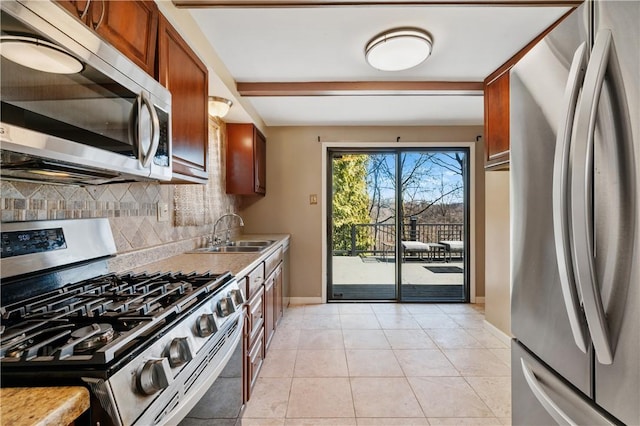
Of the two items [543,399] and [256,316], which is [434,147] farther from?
[543,399]

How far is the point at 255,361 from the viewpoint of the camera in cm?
207

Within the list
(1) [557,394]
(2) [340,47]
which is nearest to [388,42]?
(2) [340,47]

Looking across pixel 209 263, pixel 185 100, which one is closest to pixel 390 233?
pixel 209 263

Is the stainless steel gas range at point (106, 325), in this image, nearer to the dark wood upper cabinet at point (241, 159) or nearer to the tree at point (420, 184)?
the dark wood upper cabinet at point (241, 159)

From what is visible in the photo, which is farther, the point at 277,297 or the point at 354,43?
the point at 277,297

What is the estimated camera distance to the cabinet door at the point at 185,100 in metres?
1.46

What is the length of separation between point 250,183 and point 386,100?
165 centimetres

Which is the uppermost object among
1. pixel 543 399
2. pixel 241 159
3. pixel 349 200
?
pixel 241 159

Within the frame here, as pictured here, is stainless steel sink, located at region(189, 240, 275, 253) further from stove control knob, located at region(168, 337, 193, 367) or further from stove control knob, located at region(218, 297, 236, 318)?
stove control knob, located at region(168, 337, 193, 367)

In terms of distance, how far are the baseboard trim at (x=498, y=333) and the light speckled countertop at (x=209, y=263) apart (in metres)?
2.31

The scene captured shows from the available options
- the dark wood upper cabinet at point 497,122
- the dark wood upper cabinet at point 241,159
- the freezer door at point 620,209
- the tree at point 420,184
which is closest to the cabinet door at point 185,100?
the dark wood upper cabinet at point 241,159

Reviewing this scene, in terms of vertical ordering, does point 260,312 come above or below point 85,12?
below

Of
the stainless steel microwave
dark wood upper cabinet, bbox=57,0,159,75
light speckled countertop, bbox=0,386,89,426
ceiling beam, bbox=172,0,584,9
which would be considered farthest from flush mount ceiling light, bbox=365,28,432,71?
light speckled countertop, bbox=0,386,89,426

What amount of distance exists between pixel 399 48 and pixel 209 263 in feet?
6.01
